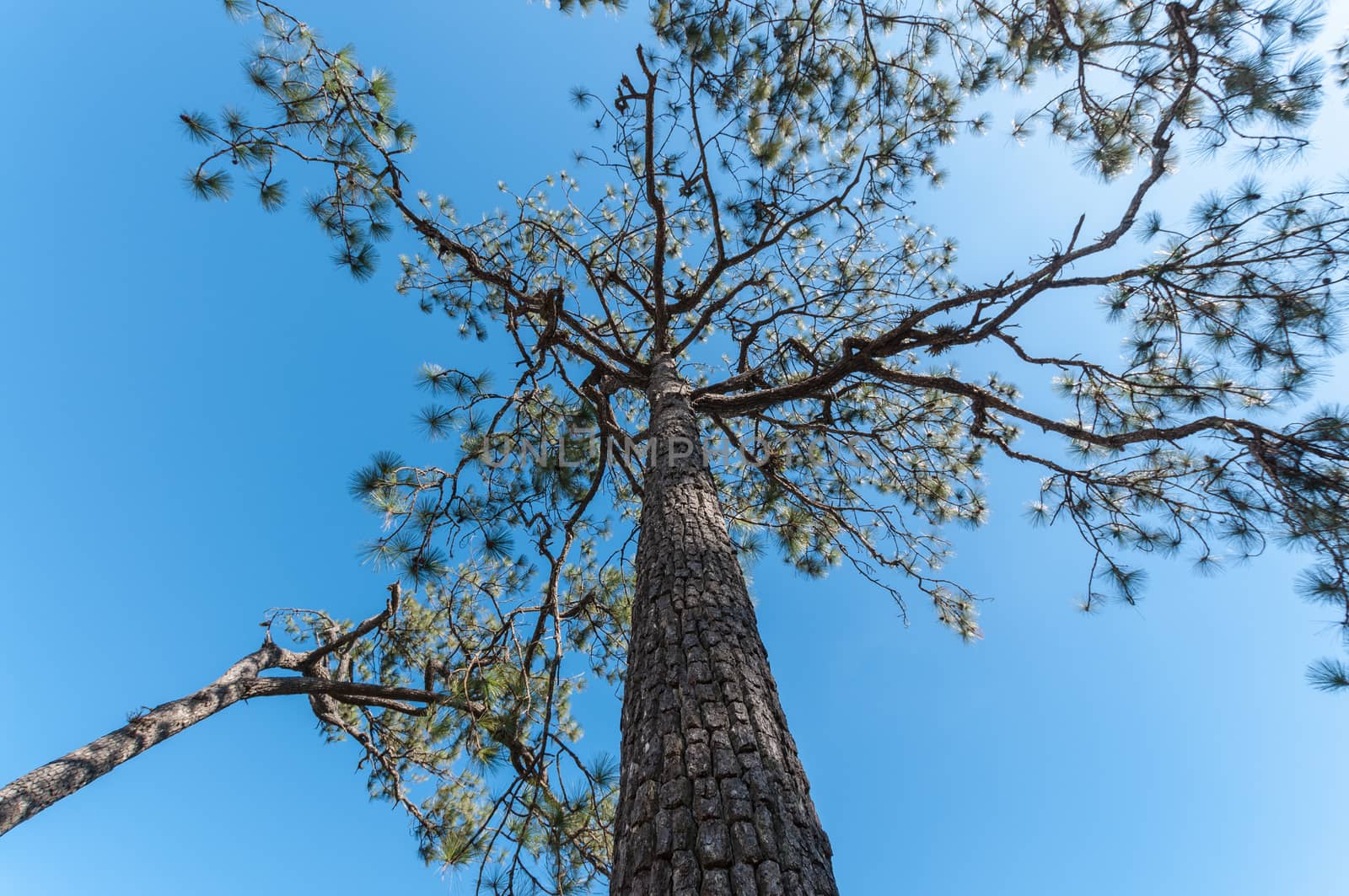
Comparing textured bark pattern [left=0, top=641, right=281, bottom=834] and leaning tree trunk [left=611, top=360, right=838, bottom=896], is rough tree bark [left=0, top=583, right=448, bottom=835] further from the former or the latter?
leaning tree trunk [left=611, top=360, right=838, bottom=896]

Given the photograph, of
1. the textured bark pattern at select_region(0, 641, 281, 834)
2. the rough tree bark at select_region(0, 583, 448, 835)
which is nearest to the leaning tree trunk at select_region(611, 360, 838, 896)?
the rough tree bark at select_region(0, 583, 448, 835)

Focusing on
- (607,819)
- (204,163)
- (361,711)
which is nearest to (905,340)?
(607,819)

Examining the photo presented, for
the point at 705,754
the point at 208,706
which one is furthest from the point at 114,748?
the point at 705,754

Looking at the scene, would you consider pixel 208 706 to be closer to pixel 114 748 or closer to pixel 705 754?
pixel 114 748

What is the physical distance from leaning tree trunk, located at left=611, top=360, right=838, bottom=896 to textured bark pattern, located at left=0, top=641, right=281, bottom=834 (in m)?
3.24

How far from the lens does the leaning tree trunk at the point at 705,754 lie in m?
1.05

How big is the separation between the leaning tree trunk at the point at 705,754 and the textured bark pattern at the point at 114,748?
3237 mm

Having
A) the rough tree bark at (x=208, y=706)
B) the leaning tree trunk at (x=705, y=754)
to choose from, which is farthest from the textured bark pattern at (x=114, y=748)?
the leaning tree trunk at (x=705, y=754)

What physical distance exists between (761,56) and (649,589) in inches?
133

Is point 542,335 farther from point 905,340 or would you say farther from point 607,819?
point 607,819

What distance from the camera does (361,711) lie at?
4703 mm

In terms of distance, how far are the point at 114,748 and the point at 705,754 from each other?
3.83 m

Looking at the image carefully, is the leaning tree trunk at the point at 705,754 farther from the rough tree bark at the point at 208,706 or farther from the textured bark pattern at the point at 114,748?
the textured bark pattern at the point at 114,748

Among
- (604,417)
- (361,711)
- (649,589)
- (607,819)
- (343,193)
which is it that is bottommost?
(607,819)
